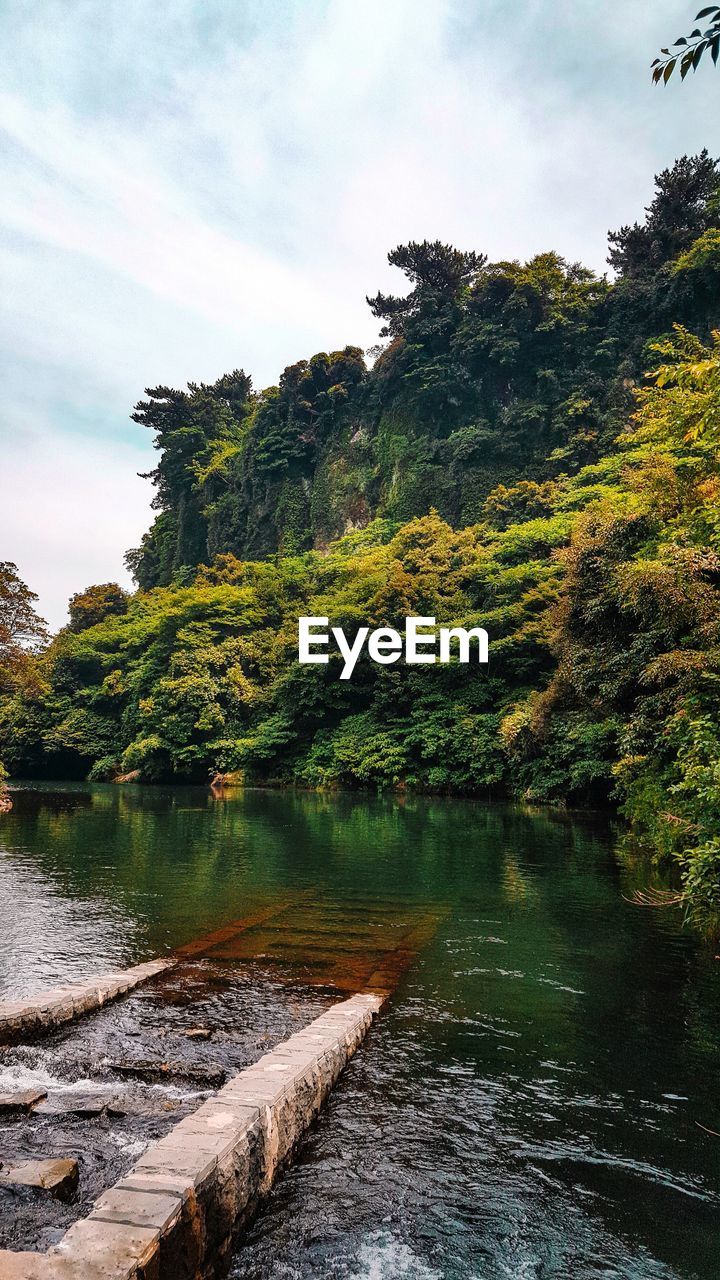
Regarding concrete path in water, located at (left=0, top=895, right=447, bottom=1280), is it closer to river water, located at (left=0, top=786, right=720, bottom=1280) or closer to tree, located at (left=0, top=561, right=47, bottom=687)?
river water, located at (left=0, top=786, right=720, bottom=1280)

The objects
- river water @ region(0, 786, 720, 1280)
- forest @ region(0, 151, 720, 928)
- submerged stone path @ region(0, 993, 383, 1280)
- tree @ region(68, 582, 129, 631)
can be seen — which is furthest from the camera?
tree @ region(68, 582, 129, 631)

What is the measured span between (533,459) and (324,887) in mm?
Answer: 37092

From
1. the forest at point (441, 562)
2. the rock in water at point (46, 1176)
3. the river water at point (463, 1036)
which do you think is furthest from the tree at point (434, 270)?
the rock in water at point (46, 1176)

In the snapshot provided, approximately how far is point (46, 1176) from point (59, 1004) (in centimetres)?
255

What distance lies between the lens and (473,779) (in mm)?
32656

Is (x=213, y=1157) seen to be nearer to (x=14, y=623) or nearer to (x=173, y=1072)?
(x=173, y=1072)

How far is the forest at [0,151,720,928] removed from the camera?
827 inches

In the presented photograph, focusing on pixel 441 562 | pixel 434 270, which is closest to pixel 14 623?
pixel 441 562

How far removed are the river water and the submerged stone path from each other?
187mm

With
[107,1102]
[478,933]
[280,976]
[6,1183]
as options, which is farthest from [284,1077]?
[478,933]

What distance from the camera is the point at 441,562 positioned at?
3894cm

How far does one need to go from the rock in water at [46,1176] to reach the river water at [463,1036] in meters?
0.96

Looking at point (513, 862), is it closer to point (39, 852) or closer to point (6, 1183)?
point (39, 852)

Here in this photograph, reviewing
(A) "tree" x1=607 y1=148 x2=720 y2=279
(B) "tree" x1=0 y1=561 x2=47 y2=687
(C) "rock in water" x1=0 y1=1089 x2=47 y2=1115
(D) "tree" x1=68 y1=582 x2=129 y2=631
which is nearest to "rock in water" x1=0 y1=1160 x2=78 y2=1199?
(C) "rock in water" x1=0 y1=1089 x2=47 y2=1115
